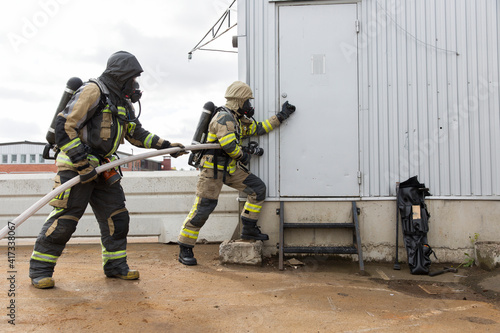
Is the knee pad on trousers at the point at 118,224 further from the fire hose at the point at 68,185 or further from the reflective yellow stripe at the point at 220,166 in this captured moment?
the reflective yellow stripe at the point at 220,166

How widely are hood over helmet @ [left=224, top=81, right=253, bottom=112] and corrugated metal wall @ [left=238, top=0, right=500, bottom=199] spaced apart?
1.47 m

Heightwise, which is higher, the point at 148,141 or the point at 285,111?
the point at 285,111

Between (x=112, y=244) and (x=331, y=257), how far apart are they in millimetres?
2815

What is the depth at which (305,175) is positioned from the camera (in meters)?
5.54

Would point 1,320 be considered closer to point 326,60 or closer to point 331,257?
point 331,257

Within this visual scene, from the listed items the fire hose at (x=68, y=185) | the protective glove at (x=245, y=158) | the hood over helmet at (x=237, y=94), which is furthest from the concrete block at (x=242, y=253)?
the hood over helmet at (x=237, y=94)

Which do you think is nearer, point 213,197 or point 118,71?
point 118,71

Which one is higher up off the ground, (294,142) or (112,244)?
(294,142)

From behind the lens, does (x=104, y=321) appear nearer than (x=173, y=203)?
Yes

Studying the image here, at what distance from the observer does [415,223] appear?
16.4ft

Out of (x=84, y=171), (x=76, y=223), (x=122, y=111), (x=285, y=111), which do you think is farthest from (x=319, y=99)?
(x=76, y=223)

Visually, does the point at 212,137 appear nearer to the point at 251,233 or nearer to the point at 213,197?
the point at 213,197

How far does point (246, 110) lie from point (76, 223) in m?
2.46

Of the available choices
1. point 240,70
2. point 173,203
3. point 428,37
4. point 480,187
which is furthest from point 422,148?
point 173,203
